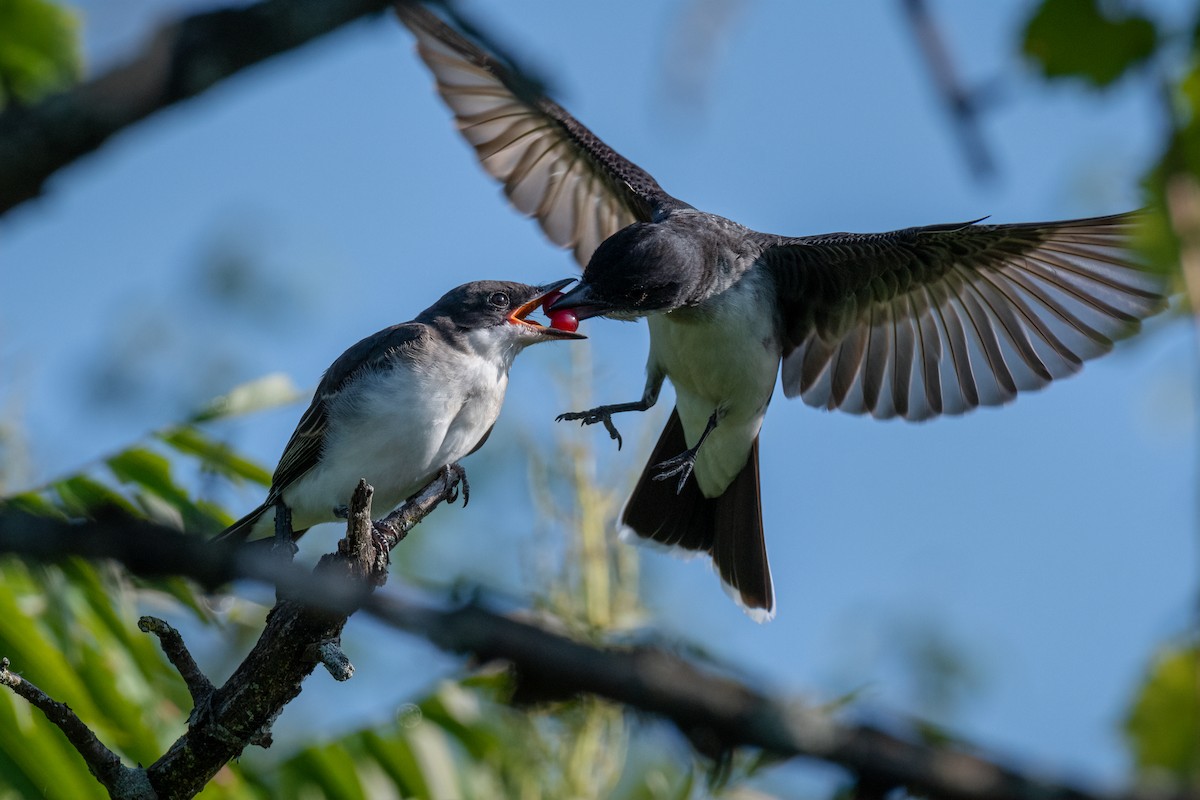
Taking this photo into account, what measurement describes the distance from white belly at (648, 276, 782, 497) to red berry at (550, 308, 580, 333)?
0.52 m

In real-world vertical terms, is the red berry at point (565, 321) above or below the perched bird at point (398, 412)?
above

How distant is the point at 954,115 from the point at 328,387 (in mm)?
4272

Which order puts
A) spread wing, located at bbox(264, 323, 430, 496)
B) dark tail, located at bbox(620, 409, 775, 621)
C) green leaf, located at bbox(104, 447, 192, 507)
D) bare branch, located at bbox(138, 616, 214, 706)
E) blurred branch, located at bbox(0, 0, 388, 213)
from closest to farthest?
blurred branch, located at bbox(0, 0, 388, 213), bare branch, located at bbox(138, 616, 214, 706), green leaf, located at bbox(104, 447, 192, 507), spread wing, located at bbox(264, 323, 430, 496), dark tail, located at bbox(620, 409, 775, 621)

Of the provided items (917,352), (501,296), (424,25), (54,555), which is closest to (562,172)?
(424,25)

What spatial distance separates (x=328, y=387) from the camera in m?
5.58

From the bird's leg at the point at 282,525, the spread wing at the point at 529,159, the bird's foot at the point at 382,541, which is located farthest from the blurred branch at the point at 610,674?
the spread wing at the point at 529,159

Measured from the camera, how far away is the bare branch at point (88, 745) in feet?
10.1

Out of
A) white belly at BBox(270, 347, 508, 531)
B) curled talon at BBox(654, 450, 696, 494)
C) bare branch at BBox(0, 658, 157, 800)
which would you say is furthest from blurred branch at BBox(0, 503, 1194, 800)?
curled talon at BBox(654, 450, 696, 494)

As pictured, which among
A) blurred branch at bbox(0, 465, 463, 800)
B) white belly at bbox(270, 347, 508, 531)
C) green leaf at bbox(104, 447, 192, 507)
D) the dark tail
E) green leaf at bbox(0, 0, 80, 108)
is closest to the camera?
green leaf at bbox(0, 0, 80, 108)

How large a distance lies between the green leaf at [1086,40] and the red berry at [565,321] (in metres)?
3.97

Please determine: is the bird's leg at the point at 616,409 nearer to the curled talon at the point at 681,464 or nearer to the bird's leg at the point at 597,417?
the bird's leg at the point at 597,417

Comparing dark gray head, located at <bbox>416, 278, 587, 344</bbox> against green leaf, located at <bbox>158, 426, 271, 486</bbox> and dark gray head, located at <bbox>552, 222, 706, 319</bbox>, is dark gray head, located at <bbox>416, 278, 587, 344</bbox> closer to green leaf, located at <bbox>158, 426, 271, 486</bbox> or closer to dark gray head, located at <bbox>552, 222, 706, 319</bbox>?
dark gray head, located at <bbox>552, 222, 706, 319</bbox>

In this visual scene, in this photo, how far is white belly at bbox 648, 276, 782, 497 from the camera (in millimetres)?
5754

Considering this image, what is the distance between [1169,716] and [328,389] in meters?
4.48
